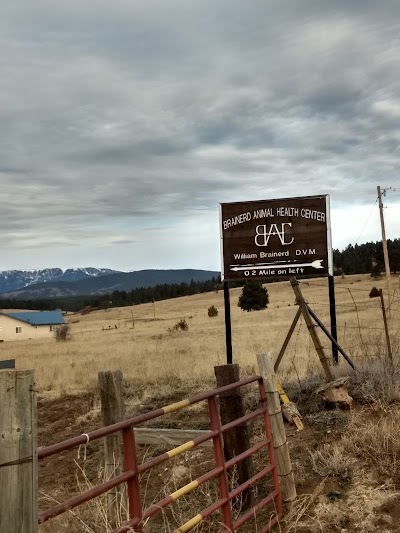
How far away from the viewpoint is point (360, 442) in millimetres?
7078

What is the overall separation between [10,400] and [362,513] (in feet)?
14.0

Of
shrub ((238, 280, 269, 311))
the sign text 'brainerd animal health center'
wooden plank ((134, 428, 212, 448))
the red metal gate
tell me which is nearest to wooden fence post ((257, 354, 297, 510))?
the red metal gate

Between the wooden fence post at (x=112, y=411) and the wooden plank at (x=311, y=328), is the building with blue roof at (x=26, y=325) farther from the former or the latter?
the wooden fence post at (x=112, y=411)

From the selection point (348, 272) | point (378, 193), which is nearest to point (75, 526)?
point (378, 193)

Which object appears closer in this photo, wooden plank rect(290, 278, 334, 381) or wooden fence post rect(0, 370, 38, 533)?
wooden fence post rect(0, 370, 38, 533)

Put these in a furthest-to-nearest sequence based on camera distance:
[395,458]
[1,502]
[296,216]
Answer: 1. [296,216]
2. [395,458]
3. [1,502]

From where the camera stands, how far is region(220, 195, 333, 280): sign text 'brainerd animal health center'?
36.1ft

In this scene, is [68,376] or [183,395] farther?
[68,376]

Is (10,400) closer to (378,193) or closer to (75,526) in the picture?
(75,526)

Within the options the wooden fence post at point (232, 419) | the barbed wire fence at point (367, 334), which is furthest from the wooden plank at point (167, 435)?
the barbed wire fence at point (367, 334)

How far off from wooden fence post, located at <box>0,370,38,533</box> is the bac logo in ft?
28.5

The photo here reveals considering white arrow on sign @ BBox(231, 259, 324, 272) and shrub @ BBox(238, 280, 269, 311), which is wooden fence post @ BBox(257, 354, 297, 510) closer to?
white arrow on sign @ BBox(231, 259, 324, 272)

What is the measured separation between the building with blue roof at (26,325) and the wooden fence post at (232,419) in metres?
78.1

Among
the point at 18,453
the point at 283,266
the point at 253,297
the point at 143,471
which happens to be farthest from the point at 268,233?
the point at 253,297
